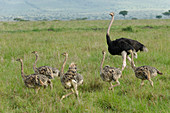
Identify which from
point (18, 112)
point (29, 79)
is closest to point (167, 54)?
point (29, 79)

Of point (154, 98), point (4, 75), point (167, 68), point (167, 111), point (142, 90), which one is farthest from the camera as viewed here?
point (167, 68)

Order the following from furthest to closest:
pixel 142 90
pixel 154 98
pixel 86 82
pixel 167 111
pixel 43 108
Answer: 1. pixel 86 82
2. pixel 142 90
3. pixel 154 98
4. pixel 43 108
5. pixel 167 111

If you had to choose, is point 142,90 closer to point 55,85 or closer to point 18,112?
point 55,85

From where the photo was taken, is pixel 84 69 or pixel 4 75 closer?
pixel 4 75

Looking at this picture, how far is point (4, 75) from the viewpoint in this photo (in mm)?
6875

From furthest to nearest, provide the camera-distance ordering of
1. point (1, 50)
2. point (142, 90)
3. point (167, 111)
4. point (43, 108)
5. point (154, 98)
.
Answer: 1. point (1, 50)
2. point (142, 90)
3. point (154, 98)
4. point (43, 108)
5. point (167, 111)

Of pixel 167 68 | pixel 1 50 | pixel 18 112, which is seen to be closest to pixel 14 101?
pixel 18 112

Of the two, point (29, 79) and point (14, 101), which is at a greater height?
point (29, 79)

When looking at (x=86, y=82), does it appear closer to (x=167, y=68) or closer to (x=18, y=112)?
(x=18, y=112)

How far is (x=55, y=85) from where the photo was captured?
20.1 feet

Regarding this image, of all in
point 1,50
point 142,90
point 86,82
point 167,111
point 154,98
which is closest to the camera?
point 167,111

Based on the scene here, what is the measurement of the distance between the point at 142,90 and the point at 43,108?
8.04 feet

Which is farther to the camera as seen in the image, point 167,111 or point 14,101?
point 14,101

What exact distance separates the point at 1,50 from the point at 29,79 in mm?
6239
